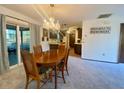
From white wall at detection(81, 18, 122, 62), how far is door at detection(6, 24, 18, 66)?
11.5 feet

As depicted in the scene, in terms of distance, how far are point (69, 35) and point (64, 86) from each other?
9558 mm

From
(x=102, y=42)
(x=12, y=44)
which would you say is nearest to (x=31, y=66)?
(x=12, y=44)

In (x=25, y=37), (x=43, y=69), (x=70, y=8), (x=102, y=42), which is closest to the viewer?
(x=43, y=69)

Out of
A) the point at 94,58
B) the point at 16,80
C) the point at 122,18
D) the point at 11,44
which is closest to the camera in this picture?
the point at 16,80

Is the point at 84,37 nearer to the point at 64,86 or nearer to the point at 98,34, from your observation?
the point at 98,34

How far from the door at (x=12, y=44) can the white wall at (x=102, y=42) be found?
11.5 feet

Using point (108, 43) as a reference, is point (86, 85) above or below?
below

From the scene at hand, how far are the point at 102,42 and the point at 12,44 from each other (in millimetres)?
4120

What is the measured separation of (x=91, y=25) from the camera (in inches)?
230

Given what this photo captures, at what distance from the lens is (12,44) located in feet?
15.1

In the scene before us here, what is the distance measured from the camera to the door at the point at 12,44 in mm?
4381

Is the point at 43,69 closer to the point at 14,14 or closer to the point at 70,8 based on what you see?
the point at 70,8

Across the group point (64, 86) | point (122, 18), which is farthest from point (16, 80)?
point (122, 18)
